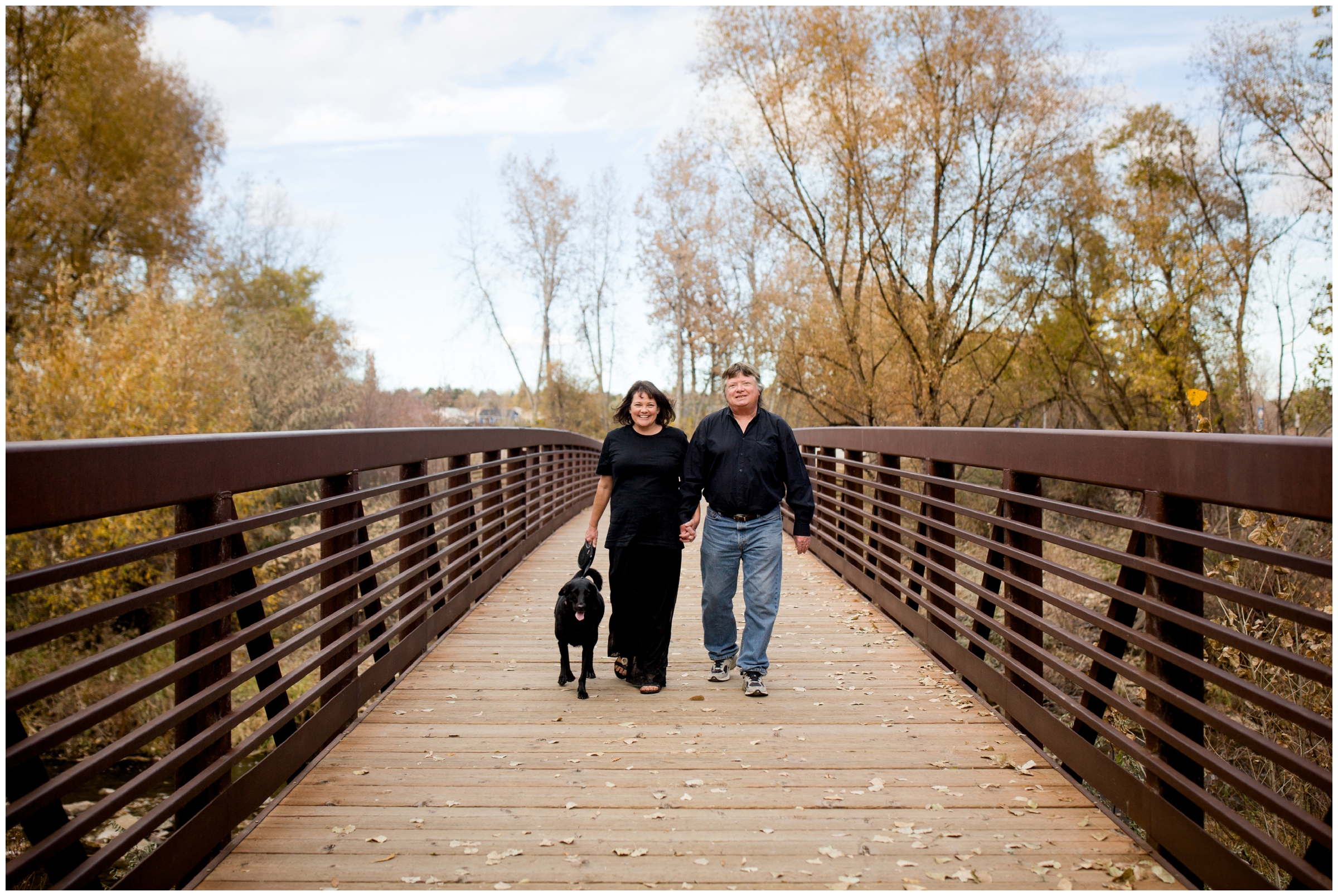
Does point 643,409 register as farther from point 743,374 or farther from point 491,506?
point 491,506

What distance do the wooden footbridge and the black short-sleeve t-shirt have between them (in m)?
0.88

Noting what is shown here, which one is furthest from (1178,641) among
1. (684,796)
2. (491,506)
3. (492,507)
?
(491,506)

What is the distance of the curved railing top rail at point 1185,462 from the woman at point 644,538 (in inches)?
67.9

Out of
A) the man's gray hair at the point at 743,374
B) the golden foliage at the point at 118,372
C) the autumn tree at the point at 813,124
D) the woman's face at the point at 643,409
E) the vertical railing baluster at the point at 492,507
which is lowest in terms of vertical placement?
the vertical railing baluster at the point at 492,507

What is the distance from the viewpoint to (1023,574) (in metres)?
4.47

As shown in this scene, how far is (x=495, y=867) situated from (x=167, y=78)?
29.5 meters

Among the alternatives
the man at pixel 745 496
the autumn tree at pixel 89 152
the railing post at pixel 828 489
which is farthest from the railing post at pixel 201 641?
the autumn tree at pixel 89 152

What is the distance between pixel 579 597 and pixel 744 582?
958 millimetres

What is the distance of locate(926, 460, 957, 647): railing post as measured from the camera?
588cm

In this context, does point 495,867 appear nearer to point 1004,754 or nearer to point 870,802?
point 870,802

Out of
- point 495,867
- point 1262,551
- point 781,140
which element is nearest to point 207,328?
point 781,140

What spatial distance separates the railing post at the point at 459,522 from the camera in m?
6.95

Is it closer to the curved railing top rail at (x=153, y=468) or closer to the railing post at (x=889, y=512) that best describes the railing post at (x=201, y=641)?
the curved railing top rail at (x=153, y=468)

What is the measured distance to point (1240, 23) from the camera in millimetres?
20953
